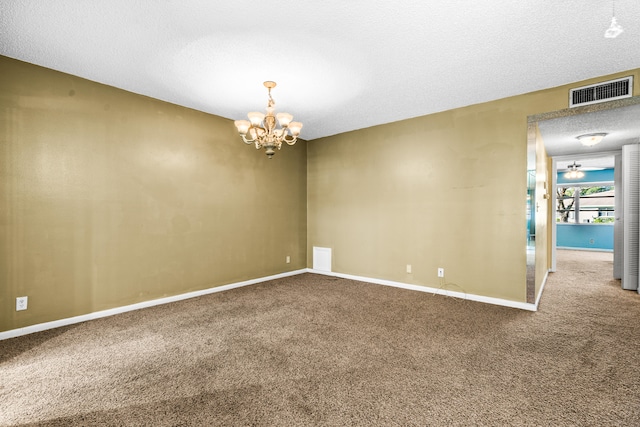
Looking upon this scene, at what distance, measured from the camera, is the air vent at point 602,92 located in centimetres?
307

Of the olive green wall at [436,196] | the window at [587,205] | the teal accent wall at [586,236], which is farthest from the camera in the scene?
the window at [587,205]

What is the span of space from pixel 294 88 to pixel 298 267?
346 cm

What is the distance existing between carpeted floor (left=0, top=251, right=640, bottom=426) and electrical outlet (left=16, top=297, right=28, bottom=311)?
1.01ft

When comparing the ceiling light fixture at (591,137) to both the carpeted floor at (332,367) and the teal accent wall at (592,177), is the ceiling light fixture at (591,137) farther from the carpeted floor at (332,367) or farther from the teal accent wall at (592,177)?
the teal accent wall at (592,177)

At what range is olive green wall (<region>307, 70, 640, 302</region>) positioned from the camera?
378 centimetres

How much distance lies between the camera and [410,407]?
178cm

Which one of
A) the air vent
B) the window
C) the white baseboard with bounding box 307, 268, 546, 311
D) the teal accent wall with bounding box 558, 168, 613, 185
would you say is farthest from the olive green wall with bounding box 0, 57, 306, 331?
the window

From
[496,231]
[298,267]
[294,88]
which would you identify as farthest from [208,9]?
[298,267]

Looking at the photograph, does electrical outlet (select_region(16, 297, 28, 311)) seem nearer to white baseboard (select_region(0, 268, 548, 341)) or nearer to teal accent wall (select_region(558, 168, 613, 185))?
white baseboard (select_region(0, 268, 548, 341))

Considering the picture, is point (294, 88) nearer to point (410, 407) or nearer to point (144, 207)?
point (144, 207)

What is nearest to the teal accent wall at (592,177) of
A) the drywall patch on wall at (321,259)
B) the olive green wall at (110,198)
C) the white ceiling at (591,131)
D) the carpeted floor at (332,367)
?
the white ceiling at (591,131)

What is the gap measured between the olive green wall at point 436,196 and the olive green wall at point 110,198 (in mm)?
1613

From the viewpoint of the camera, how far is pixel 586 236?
31.0ft

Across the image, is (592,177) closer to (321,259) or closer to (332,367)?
(321,259)
